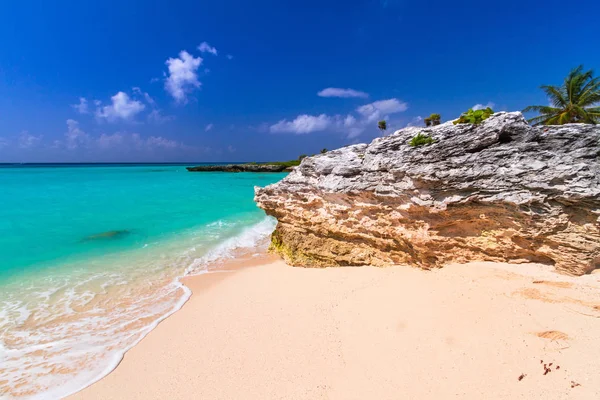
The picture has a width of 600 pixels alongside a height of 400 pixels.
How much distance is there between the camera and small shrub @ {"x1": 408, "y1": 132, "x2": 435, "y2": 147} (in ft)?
25.2

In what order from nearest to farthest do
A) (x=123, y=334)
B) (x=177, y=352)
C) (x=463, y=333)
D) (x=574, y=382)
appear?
1. (x=574, y=382)
2. (x=463, y=333)
3. (x=177, y=352)
4. (x=123, y=334)

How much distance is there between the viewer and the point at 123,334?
657 centimetres

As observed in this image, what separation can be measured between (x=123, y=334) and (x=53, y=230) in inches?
591

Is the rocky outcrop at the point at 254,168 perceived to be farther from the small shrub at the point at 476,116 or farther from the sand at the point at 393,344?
the sand at the point at 393,344

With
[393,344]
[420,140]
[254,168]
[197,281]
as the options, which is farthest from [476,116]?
[254,168]

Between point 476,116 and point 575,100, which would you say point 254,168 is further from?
point 476,116

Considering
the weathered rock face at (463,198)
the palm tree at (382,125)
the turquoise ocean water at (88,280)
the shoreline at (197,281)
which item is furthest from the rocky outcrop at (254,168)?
the weathered rock face at (463,198)

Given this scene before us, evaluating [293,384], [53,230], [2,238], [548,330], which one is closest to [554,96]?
[548,330]

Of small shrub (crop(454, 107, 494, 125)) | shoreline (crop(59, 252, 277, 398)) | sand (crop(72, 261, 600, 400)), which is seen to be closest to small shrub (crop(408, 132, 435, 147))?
small shrub (crop(454, 107, 494, 125))

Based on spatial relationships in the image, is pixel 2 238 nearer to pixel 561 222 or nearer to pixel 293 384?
pixel 293 384

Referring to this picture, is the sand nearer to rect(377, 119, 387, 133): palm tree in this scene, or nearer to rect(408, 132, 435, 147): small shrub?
rect(408, 132, 435, 147): small shrub

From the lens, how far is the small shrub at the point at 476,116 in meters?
7.66

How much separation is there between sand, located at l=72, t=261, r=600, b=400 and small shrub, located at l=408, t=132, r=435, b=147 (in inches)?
137

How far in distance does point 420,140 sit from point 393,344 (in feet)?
17.8
